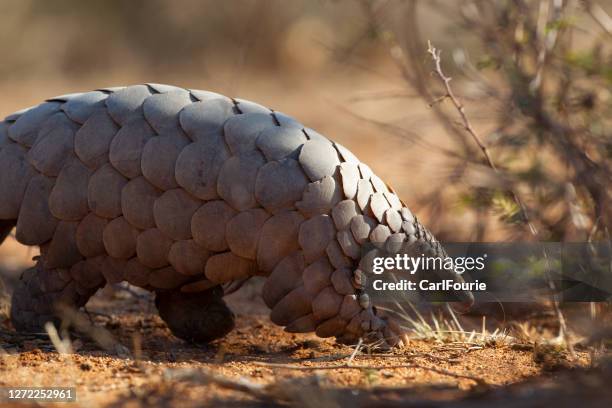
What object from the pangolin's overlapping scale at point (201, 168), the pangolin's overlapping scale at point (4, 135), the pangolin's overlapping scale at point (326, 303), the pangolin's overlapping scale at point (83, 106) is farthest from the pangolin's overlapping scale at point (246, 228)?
the pangolin's overlapping scale at point (4, 135)

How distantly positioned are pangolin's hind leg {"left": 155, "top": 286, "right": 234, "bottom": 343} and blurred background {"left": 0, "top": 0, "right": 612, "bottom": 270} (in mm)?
1371

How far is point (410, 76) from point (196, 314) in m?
2.72

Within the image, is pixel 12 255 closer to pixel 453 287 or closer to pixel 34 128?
pixel 34 128

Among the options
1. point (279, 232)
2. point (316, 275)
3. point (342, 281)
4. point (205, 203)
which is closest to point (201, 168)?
point (205, 203)

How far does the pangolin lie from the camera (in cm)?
344

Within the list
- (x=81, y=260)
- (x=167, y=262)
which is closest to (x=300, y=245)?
(x=167, y=262)

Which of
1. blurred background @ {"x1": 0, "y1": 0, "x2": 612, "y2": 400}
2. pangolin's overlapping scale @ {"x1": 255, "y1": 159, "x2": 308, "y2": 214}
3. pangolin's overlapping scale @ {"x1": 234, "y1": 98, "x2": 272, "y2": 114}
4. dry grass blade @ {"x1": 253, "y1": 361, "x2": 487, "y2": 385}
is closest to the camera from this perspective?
dry grass blade @ {"x1": 253, "y1": 361, "x2": 487, "y2": 385}

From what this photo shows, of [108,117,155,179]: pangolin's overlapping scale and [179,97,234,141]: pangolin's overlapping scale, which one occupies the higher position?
[179,97,234,141]: pangolin's overlapping scale

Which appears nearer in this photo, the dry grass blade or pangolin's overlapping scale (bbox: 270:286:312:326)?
the dry grass blade

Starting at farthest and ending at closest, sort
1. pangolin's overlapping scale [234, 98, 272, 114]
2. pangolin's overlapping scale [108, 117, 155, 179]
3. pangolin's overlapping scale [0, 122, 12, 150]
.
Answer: pangolin's overlapping scale [0, 122, 12, 150]
pangolin's overlapping scale [234, 98, 272, 114]
pangolin's overlapping scale [108, 117, 155, 179]

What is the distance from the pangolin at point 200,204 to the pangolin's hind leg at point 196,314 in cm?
20

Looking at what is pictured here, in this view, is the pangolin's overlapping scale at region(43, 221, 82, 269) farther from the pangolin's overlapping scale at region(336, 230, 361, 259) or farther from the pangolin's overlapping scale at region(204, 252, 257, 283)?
the pangolin's overlapping scale at region(336, 230, 361, 259)

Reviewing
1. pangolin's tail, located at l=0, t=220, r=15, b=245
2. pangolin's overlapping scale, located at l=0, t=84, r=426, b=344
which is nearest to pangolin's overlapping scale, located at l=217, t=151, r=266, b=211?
pangolin's overlapping scale, located at l=0, t=84, r=426, b=344

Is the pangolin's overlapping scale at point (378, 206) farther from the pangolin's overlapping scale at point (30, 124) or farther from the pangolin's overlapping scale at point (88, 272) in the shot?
the pangolin's overlapping scale at point (30, 124)
